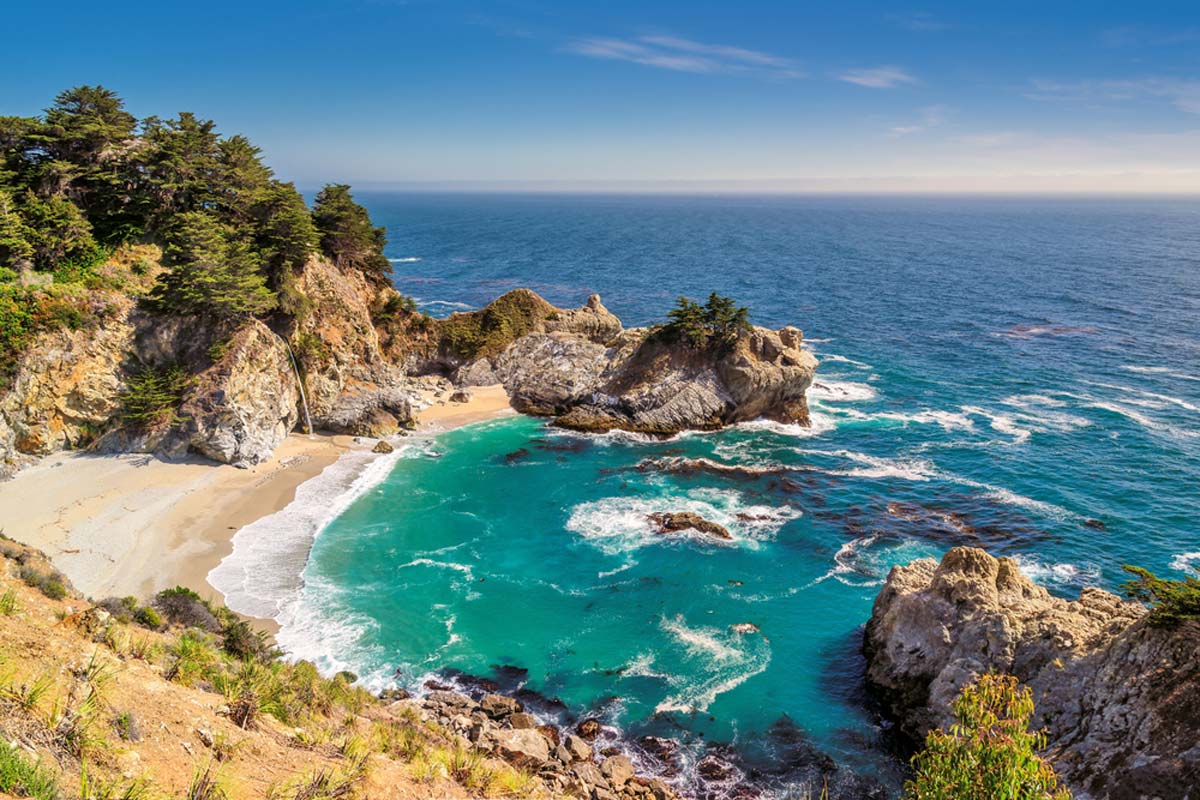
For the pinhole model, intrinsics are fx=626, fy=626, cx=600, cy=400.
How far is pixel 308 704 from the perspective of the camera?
747 inches

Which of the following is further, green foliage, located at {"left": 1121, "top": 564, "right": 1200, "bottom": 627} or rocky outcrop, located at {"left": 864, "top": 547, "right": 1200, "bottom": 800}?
green foliage, located at {"left": 1121, "top": 564, "right": 1200, "bottom": 627}

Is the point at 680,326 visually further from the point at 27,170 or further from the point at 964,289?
the point at 964,289

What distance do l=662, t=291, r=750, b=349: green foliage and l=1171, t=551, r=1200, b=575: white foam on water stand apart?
33.8 meters

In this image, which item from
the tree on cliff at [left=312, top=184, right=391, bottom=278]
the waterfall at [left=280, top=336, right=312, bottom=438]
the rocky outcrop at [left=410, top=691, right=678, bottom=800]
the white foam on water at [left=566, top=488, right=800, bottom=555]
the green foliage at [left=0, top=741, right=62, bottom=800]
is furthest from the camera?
the tree on cliff at [left=312, top=184, right=391, bottom=278]

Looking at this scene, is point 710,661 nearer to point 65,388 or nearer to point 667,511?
point 667,511

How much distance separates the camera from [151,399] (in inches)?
1788

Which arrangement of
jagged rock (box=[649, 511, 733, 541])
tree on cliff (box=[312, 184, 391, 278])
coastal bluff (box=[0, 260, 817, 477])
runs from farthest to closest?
tree on cliff (box=[312, 184, 391, 278]) → coastal bluff (box=[0, 260, 817, 477]) → jagged rock (box=[649, 511, 733, 541])

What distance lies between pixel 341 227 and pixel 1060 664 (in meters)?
64.3

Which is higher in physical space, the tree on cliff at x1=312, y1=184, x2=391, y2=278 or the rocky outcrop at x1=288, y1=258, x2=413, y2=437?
the tree on cliff at x1=312, y1=184, x2=391, y2=278

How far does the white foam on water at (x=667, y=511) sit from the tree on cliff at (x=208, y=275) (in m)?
30.8

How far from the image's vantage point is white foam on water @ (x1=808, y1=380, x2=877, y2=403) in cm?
6562

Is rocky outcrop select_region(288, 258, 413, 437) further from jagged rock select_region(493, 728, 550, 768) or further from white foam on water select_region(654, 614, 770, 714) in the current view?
jagged rock select_region(493, 728, 550, 768)

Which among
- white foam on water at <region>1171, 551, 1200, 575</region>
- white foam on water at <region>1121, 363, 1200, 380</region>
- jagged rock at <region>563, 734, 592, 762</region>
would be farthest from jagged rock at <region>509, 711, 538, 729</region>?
white foam on water at <region>1121, 363, 1200, 380</region>

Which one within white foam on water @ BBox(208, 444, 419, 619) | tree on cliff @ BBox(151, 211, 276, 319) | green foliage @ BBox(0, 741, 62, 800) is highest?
tree on cliff @ BBox(151, 211, 276, 319)
